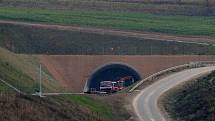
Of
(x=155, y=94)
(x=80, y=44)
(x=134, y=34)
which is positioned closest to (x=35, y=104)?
(x=155, y=94)

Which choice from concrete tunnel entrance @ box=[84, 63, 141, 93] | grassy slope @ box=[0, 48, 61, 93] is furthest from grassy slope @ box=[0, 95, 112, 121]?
concrete tunnel entrance @ box=[84, 63, 141, 93]

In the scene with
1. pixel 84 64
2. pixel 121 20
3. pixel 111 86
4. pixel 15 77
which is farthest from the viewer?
pixel 121 20

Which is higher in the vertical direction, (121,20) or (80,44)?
(121,20)

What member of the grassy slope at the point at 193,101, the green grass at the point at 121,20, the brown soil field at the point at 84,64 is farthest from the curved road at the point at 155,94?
the green grass at the point at 121,20

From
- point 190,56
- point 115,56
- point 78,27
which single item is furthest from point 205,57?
point 78,27

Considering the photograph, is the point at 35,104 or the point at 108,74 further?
the point at 108,74

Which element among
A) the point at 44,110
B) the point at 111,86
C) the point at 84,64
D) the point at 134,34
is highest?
the point at 134,34

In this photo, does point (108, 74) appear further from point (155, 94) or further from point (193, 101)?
point (193, 101)
